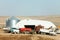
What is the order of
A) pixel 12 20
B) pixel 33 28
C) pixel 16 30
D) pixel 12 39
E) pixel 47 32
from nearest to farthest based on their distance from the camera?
pixel 12 39, pixel 47 32, pixel 16 30, pixel 33 28, pixel 12 20

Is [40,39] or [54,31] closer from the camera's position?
[40,39]

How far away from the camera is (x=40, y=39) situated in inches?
763

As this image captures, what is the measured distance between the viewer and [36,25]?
3011 centimetres

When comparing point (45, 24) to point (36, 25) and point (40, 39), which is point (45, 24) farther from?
point (40, 39)

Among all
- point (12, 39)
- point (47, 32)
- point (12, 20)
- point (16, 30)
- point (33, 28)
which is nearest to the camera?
point (12, 39)

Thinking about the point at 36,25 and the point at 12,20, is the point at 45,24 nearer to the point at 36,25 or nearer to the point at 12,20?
the point at 36,25

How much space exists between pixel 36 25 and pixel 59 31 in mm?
3784

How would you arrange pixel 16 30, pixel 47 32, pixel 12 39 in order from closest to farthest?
1. pixel 12 39
2. pixel 47 32
3. pixel 16 30

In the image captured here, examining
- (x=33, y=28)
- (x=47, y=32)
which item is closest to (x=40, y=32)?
(x=47, y=32)

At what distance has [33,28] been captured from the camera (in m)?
29.3

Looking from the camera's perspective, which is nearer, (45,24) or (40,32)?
(40,32)

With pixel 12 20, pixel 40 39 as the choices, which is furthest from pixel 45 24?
pixel 40 39

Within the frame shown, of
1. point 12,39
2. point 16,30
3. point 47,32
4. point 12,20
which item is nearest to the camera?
point 12,39

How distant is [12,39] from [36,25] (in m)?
11.3
